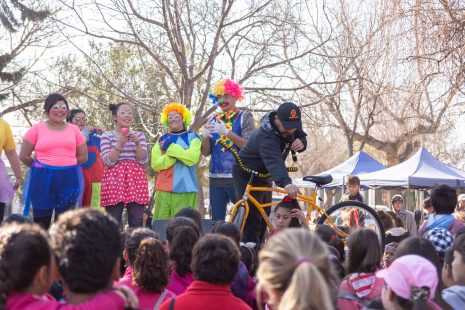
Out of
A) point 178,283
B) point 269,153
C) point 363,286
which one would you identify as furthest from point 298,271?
point 269,153

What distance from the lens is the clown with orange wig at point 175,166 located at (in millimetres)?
9188

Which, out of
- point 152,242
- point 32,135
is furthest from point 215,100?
point 152,242

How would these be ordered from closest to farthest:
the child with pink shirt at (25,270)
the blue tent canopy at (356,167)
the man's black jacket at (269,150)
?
the child with pink shirt at (25,270) < the man's black jacket at (269,150) < the blue tent canopy at (356,167)

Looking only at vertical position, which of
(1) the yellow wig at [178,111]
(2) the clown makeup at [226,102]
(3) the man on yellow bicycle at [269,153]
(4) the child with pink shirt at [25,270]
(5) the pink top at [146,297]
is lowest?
(5) the pink top at [146,297]

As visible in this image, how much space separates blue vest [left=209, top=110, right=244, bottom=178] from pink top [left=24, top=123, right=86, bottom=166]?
5.48 ft

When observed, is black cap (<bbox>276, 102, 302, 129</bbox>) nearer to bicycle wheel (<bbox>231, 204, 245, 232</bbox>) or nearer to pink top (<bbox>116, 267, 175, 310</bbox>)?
bicycle wheel (<bbox>231, 204, 245, 232</bbox>)

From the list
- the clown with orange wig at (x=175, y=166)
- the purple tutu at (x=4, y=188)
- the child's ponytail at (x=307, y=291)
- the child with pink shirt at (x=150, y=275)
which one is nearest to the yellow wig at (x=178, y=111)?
the clown with orange wig at (x=175, y=166)

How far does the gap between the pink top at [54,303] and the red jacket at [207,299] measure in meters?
0.93

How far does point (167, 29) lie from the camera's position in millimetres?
12727

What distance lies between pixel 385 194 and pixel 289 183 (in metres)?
33.6

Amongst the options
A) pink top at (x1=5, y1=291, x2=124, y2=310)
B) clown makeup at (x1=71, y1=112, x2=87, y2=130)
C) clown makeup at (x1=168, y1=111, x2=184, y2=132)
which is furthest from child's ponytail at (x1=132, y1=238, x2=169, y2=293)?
clown makeup at (x1=71, y1=112, x2=87, y2=130)

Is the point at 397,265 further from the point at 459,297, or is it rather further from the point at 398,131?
the point at 398,131

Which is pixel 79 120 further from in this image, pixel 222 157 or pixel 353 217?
pixel 353 217

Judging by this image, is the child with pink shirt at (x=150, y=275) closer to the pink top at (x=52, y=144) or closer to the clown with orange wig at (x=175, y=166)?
the pink top at (x=52, y=144)
